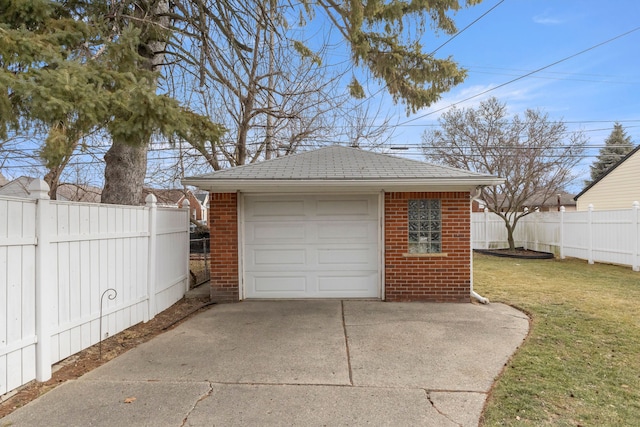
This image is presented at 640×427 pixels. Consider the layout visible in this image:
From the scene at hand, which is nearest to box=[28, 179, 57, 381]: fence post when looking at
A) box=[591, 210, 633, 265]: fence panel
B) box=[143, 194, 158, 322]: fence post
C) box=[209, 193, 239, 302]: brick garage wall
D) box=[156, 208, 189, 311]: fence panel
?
box=[143, 194, 158, 322]: fence post

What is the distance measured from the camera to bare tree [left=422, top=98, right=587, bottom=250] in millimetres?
17312

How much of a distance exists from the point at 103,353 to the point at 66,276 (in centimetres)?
104

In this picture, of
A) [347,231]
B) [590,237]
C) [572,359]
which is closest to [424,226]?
[347,231]

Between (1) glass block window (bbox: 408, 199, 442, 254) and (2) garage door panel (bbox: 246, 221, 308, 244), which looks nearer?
(1) glass block window (bbox: 408, 199, 442, 254)

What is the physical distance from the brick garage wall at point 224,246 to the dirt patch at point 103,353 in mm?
402

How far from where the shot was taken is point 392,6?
18.5 ft

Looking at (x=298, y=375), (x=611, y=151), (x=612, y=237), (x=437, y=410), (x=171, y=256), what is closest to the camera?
(x=437, y=410)

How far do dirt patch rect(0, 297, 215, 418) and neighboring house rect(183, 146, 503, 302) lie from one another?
92cm

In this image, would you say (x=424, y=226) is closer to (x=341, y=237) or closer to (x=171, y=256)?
(x=341, y=237)

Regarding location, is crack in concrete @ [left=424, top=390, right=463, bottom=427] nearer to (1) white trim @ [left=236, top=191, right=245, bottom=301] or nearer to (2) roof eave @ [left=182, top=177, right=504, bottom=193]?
(2) roof eave @ [left=182, top=177, right=504, bottom=193]

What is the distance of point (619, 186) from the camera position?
1609 cm

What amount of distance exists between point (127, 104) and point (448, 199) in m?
5.40

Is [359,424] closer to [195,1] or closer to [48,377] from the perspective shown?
[48,377]

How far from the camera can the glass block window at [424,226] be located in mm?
6812
